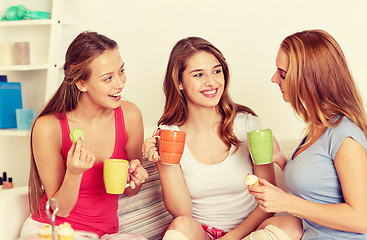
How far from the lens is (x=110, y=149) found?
2025 mm

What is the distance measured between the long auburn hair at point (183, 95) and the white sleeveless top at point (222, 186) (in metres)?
0.05

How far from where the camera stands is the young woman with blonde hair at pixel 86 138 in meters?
1.89

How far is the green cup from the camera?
1.71m

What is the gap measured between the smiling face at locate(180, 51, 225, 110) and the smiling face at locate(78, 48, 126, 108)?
0.29m

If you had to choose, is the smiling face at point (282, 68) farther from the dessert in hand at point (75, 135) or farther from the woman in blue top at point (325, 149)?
the dessert in hand at point (75, 135)

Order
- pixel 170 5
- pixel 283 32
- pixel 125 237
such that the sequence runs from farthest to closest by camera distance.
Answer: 1. pixel 170 5
2. pixel 283 32
3. pixel 125 237

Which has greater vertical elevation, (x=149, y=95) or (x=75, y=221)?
(x=149, y=95)

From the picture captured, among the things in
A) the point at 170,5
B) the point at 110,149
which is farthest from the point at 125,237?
the point at 170,5

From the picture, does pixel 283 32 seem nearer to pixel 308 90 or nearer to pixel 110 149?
pixel 308 90

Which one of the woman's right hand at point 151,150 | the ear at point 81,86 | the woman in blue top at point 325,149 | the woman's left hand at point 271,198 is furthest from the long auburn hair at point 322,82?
the ear at point 81,86

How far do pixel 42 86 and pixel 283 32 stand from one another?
72.0 inches

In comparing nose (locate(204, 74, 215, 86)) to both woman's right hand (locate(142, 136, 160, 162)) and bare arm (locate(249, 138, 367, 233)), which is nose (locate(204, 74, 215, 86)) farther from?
bare arm (locate(249, 138, 367, 233))

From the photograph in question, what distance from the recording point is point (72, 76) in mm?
1921

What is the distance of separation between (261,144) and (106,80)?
654 millimetres
